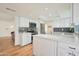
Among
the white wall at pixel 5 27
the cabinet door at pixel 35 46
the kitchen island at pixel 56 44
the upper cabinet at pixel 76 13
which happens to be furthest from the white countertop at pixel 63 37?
the white wall at pixel 5 27

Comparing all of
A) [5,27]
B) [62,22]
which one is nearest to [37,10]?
[62,22]

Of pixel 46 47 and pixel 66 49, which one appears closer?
pixel 66 49

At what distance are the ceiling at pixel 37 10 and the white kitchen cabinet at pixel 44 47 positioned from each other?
38 cm

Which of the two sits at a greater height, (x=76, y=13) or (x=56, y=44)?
(x=76, y=13)

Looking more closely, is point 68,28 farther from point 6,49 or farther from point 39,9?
point 6,49

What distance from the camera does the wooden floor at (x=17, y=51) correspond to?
168 centimetres

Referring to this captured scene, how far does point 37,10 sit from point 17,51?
75cm

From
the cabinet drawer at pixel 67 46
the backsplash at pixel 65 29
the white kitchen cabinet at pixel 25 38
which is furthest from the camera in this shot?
the white kitchen cabinet at pixel 25 38

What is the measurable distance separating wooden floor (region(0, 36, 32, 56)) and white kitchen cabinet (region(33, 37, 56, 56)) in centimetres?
10

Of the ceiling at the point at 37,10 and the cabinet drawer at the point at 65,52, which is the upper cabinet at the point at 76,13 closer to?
the ceiling at the point at 37,10

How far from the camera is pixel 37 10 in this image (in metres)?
1.70

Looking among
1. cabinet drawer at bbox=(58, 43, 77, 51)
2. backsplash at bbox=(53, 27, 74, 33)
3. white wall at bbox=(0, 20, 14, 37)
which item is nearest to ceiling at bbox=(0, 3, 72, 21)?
white wall at bbox=(0, 20, 14, 37)

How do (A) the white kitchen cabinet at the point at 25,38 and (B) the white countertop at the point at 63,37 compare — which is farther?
(A) the white kitchen cabinet at the point at 25,38

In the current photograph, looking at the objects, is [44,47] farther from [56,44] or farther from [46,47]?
[56,44]
